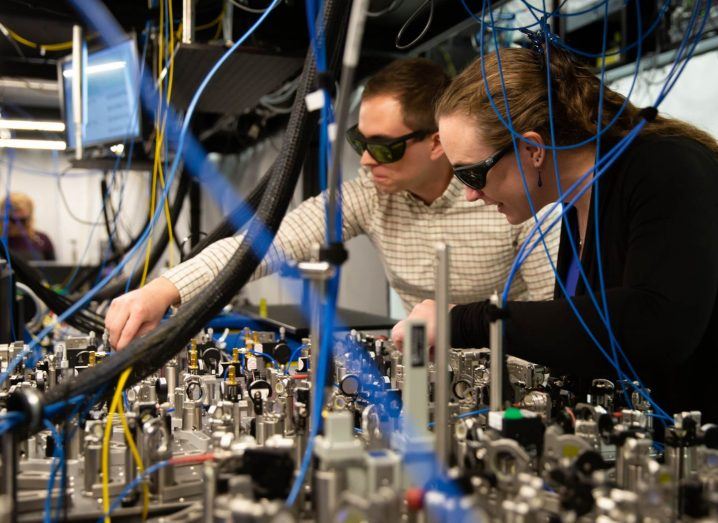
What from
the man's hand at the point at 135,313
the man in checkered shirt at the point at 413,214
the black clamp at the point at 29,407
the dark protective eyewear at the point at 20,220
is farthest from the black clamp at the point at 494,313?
the dark protective eyewear at the point at 20,220

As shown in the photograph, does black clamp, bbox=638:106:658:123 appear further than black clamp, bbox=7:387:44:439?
Yes

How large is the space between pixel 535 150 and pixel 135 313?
91 centimetres

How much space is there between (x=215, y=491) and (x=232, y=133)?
181 inches

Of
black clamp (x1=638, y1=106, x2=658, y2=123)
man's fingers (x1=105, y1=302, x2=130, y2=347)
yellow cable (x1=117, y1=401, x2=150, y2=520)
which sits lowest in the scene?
yellow cable (x1=117, y1=401, x2=150, y2=520)

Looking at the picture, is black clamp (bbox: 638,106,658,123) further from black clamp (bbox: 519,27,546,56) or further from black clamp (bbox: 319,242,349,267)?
black clamp (bbox: 319,242,349,267)

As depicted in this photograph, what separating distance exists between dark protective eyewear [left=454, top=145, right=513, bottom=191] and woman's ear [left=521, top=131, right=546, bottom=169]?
37 millimetres

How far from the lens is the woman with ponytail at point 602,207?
44.4 inches

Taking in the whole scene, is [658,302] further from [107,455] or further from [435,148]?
[435,148]

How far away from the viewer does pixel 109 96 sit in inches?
116

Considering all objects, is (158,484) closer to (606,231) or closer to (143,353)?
(143,353)

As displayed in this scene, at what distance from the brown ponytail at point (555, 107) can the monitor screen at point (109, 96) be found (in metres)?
1.81

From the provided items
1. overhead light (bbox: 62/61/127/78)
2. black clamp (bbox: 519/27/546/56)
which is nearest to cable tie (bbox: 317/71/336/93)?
black clamp (bbox: 519/27/546/56)

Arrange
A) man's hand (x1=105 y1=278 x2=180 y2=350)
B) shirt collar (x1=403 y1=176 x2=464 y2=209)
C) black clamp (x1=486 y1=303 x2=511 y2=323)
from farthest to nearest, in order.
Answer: shirt collar (x1=403 y1=176 x2=464 y2=209), man's hand (x1=105 y1=278 x2=180 y2=350), black clamp (x1=486 y1=303 x2=511 y2=323)

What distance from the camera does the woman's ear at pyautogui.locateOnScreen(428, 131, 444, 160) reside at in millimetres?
2080
